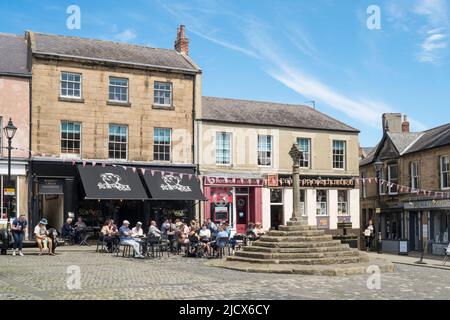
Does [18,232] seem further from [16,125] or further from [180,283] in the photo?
[180,283]

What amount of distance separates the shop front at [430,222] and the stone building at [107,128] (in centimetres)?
1220

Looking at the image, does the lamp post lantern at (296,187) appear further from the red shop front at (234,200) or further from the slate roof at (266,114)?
the slate roof at (266,114)

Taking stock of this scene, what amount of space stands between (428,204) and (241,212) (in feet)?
33.3

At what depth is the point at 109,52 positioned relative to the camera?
95.3 ft

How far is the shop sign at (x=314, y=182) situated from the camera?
31406mm

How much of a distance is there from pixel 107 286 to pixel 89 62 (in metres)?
16.6

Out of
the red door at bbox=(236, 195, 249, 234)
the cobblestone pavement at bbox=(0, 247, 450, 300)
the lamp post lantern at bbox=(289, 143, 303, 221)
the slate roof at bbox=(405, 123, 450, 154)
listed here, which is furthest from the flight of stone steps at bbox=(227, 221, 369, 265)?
the slate roof at bbox=(405, 123, 450, 154)

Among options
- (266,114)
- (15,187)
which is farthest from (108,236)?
(266,114)

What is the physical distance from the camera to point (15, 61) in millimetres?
26812

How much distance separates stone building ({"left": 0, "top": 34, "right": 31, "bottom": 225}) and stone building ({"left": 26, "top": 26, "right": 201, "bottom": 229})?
37 centimetres

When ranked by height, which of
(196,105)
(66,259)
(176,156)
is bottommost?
(66,259)

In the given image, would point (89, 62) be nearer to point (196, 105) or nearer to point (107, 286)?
point (196, 105)
